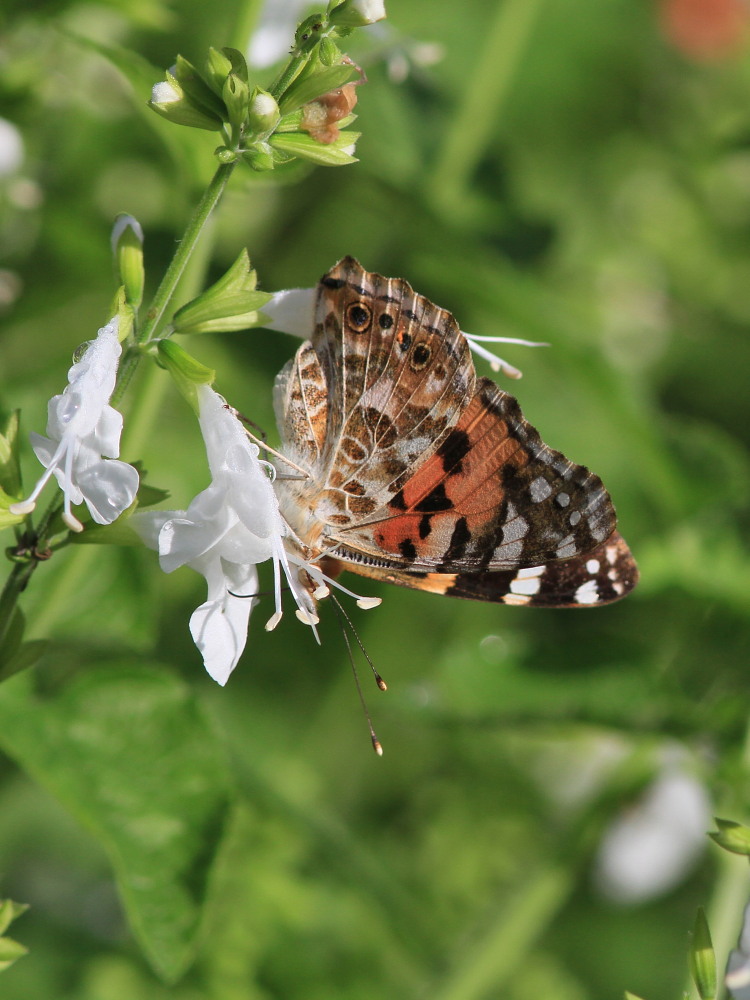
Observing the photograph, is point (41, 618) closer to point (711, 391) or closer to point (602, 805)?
point (602, 805)

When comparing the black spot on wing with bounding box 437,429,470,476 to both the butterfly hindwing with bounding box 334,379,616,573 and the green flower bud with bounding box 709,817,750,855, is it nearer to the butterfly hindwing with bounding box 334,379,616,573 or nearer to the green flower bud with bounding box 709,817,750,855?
the butterfly hindwing with bounding box 334,379,616,573

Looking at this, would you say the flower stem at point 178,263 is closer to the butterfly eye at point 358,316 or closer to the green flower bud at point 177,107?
the green flower bud at point 177,107

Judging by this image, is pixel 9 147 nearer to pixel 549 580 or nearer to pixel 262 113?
pixel 262 113

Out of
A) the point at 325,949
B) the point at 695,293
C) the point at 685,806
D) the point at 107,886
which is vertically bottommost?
the point at 107,886

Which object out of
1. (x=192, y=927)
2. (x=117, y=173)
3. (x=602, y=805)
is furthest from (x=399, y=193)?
(x=192, y=927)

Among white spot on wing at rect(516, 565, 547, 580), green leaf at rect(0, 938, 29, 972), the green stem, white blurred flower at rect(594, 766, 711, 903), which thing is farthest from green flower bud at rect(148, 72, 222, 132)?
white blurred flower at rect(594, 766, 711, 903)

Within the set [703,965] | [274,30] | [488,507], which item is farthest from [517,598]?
[274,30]

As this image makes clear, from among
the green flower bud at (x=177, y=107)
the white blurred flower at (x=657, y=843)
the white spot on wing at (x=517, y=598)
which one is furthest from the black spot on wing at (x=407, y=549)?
the white blurred flower at (x=657, y=843)
